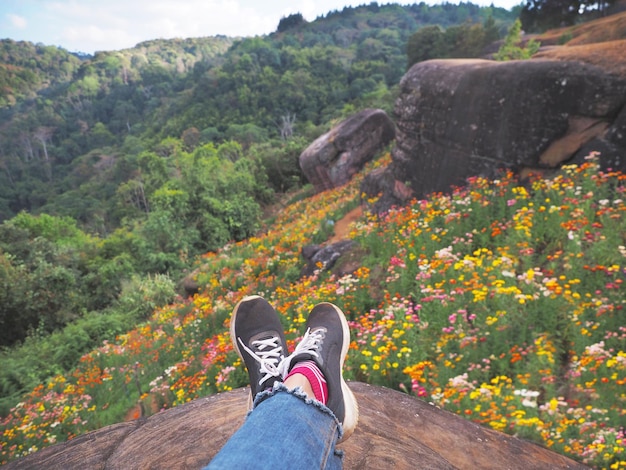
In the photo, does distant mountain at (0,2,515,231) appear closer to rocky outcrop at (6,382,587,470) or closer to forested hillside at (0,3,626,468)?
forested hillside at (0,3,626,468)

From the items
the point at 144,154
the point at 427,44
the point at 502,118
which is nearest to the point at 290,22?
the point at 427,44

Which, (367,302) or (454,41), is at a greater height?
(454,41)

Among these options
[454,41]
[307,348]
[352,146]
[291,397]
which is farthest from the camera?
[454,41]

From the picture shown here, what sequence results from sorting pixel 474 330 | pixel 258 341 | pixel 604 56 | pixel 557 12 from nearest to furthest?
pixel 258 341 → pixel 474 330 → pixel 604 56 → pixel 557 12

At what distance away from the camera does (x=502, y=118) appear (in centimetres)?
635

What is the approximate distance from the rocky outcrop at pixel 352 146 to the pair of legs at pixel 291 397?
14.1 m

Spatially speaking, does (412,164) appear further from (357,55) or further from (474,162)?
(357,55)

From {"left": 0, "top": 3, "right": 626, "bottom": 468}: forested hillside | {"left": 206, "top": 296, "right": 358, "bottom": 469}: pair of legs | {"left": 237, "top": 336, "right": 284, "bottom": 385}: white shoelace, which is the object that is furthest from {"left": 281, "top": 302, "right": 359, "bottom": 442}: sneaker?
{"left": 0, "top": 3, "right": 626, "bottom": 468}: forested hillside

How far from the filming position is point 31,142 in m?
82.3

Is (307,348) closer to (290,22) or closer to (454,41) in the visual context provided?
(454,41)

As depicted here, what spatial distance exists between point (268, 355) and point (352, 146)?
15.0 m

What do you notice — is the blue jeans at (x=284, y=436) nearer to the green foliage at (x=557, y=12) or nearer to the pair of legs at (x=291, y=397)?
the pair of legs at (x=291, y=397)

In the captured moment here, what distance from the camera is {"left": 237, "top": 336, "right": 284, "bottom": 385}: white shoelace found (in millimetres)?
1850

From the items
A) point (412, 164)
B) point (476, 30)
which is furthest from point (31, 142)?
point (412, 164)
